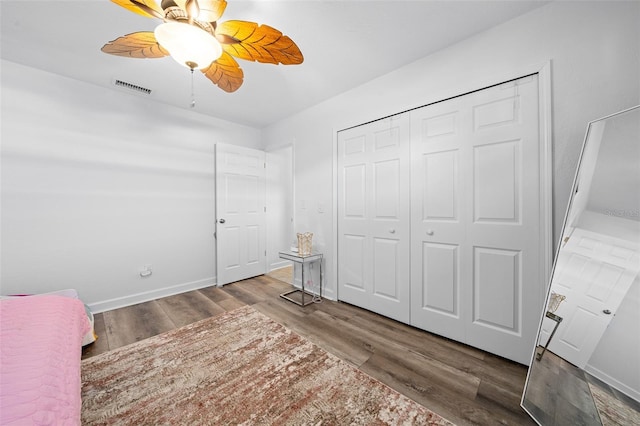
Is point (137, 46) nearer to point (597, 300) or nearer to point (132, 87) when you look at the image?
point (132, 87)

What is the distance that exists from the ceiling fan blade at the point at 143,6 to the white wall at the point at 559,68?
78.4 inches

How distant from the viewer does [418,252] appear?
234cm

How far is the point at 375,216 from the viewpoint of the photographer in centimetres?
268

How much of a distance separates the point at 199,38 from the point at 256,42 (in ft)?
1.03

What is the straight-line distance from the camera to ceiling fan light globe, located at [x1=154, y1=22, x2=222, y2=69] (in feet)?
3.92

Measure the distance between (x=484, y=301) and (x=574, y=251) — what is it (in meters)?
0.77

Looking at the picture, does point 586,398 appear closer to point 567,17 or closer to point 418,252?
point 418,252

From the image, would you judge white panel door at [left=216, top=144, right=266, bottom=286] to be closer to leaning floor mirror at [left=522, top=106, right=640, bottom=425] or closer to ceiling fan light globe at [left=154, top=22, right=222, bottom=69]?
ceiling fan light globe at [left=154, top=22, right=222, bottom=69]

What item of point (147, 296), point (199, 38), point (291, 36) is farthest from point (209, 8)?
point (147, 296)

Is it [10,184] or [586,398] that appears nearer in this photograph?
[586,398]

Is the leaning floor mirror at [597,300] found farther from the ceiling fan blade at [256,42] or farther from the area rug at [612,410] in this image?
the ceiling fan blade at [256,42]

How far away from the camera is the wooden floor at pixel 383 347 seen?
1475 mm

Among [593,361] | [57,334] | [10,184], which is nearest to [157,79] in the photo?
[10,184]

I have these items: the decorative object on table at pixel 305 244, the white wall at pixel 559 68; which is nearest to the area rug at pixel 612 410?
the white wall at pixel 559 68
